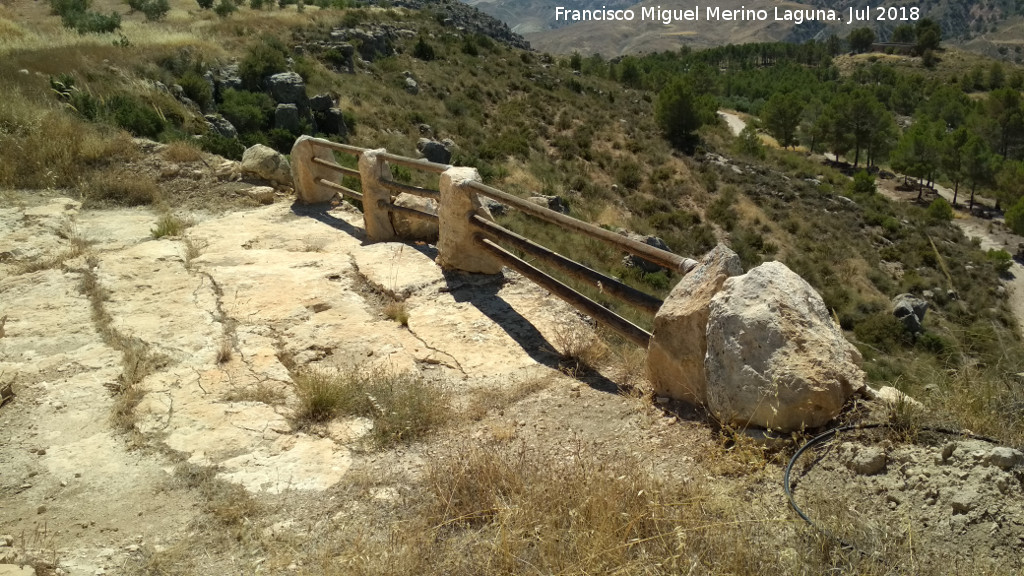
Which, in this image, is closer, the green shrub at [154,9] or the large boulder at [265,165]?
the large boulder at [265,165]

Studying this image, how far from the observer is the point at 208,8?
3456cm

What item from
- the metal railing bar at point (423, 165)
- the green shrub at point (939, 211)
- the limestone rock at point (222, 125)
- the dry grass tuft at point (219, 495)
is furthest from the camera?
the green shrub at point (939, 211)

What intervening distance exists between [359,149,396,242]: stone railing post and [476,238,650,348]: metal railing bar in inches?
66.6

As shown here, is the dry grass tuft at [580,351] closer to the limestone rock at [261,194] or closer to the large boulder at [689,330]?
the large boulder at [689,330]

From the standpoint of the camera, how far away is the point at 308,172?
25.5 ft

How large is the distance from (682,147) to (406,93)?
1660 centimetres

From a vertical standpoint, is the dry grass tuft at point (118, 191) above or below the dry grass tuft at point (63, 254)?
above

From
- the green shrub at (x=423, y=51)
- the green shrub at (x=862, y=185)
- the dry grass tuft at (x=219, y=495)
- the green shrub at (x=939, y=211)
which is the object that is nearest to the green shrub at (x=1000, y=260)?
the green shrub at (x=939, y=211)

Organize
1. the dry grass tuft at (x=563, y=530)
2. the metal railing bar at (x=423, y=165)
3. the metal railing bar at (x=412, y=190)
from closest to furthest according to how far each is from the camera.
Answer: the dry grass tuft at (x=563, y=530)
the metal railing bar at (x=423, y=165)
the metal railing bar at (x=412, y=190)

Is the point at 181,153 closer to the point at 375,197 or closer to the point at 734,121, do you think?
the point at 375,197

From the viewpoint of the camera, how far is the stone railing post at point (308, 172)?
7.74 metres

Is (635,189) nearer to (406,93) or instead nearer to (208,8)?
(406,93)

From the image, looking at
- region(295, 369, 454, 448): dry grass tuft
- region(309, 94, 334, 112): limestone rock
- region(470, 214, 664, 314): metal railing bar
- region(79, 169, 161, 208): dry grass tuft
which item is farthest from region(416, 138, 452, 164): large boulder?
region(295, 369, 454, 448): dry grass tuft

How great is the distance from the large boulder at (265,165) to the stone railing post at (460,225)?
3.97 metres
